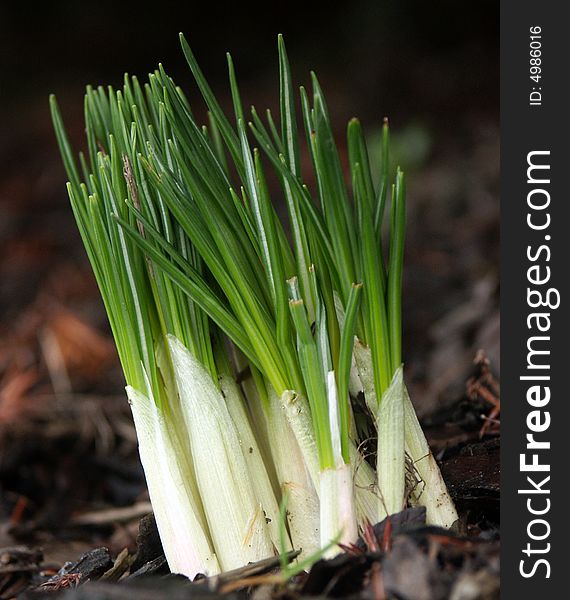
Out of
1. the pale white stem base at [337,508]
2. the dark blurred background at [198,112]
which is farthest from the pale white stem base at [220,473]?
the dark blurred background at [198,112]

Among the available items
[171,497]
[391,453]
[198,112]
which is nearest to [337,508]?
[391,453]

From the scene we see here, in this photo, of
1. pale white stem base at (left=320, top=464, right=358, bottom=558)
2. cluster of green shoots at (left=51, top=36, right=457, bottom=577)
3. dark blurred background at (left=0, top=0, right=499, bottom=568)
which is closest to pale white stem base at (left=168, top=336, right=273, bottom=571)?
cluster of green shoots at (left=51, top=36, right=457, bottom=577)

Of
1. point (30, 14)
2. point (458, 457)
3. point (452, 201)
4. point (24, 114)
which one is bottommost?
point (458, 457)

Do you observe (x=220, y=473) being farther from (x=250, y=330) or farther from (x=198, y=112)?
(x=198, y=112)

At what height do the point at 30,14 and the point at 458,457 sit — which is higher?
the point at 30,14

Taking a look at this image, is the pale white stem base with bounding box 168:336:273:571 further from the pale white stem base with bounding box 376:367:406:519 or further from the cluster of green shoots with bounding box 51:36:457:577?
the pale white stem base with bounding box 376:367:406:519

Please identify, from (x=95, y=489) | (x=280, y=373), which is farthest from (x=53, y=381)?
(x=280, y=373)

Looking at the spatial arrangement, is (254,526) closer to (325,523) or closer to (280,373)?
(325,523)
